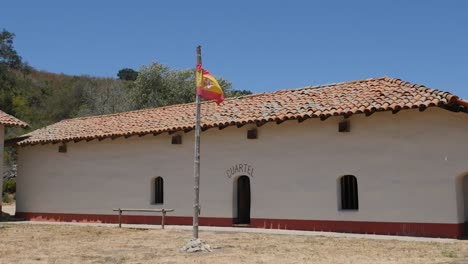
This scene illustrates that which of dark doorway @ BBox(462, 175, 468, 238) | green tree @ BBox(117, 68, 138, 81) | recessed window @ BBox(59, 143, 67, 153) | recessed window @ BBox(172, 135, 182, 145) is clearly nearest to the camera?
dark doorway @ BBox(462, 175, 468, 238)

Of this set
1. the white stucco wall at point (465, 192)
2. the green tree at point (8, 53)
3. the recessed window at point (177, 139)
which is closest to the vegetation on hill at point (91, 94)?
the green tree at point (8, 53)

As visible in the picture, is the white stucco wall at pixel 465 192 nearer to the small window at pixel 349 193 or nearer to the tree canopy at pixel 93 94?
the small window at pixel 349 193

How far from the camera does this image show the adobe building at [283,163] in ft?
45.6

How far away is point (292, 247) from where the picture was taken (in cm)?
1179

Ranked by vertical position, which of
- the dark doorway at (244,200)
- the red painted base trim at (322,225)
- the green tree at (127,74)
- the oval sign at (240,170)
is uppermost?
the green tree at (127,74)

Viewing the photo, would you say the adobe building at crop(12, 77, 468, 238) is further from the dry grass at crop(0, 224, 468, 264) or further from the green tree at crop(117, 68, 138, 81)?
the green tree at crop(117, 68, 138, 81)

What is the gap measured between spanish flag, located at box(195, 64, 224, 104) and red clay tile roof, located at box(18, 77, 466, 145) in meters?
3.54

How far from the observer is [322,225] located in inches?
609

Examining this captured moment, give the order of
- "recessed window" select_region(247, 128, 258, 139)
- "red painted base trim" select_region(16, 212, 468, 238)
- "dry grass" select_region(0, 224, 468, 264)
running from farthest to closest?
"recessed window" select_region(247, 128, 258, 139)
"red painted base trim" select_region(16, 212, 468, 238)
"dry grass" select_region(0, 224, 468, 264)

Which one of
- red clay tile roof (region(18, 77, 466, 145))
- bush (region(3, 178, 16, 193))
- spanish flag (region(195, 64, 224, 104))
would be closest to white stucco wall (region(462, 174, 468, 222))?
red clay tile roof (region(18, 77, 466, 145))

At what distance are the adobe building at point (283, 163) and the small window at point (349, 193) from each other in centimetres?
3

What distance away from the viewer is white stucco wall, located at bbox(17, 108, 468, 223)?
13.9 meters

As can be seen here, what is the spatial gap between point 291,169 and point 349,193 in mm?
1869

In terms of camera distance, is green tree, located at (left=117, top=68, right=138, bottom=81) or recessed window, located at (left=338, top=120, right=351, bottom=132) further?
green tree, located at (left=117, top=68, right=138, bottom=81)
